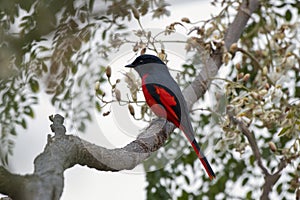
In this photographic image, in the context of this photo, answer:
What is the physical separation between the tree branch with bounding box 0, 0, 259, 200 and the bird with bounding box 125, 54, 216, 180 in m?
0.05

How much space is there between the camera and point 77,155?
130cm

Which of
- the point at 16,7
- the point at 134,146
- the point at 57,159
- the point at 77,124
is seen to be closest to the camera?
the point at 57,159

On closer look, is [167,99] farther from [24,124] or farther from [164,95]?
[24,124]

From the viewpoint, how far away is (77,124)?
2.37m

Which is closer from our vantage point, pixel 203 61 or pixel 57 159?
pixel 57 159

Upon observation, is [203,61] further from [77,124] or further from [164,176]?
[164,176]

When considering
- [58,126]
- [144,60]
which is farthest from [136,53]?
[58,126]

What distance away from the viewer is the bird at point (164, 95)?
2.43 m

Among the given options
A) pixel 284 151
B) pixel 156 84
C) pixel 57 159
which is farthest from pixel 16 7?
pixel 57 159

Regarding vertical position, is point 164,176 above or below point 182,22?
below

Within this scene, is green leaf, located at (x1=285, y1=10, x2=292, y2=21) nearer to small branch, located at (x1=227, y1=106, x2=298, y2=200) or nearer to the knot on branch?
small branch, located at (x1=227, y1=106, x2=298, y2=200)

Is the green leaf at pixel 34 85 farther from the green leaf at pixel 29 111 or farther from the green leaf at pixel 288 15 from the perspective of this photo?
the green leaf at pixel 288 15

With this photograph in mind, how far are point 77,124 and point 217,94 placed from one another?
558 millimetres

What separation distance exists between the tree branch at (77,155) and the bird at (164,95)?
0.16 ft
